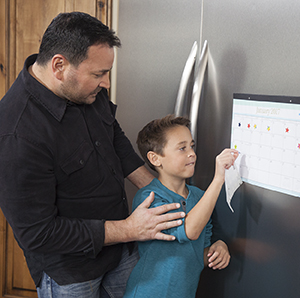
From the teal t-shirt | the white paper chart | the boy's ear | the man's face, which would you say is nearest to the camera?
the white paper chart

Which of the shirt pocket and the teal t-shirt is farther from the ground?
the shirt pocket

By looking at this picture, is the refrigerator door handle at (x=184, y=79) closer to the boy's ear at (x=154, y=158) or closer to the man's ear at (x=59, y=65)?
the boy's ear at (x=154, y=158)

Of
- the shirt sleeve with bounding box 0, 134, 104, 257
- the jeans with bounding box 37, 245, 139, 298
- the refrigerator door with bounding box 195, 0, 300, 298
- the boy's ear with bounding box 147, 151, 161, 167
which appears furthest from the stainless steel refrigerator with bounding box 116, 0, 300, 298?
the shirt sleeve with bounding box 0, 134, 104, 257

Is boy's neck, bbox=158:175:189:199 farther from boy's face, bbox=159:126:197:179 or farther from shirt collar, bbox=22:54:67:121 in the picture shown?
shirt collar, bbox=22:54:67:121

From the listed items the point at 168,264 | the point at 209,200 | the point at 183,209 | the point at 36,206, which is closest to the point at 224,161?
the point at 209,200

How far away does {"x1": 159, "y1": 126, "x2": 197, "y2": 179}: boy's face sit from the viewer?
112 cm

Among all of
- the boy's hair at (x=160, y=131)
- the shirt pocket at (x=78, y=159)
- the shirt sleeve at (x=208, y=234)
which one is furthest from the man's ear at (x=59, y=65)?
the shirt sleeve at (x=208, y=234)

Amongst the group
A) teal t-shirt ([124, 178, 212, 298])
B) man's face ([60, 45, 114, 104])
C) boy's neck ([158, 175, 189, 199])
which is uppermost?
man's face ([60, 45, 114, 104])

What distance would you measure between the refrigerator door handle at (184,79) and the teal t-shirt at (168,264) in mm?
264

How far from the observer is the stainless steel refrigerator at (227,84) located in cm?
88

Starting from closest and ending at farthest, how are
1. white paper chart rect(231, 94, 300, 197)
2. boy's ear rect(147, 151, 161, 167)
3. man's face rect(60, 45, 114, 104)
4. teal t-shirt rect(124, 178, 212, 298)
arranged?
white paper chart rect(231, 94, 300, 197), man's face rect(60, 45, 114, 104), teal t-shirt rect(124, 178, 212, 298), boy's ear rect(147, 151, 161, 167)

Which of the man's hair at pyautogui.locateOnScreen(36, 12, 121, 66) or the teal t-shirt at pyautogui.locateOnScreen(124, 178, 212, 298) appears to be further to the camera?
the teal t-shirt at pyautogui.locateOnScreen(124, 178, 212, 298)

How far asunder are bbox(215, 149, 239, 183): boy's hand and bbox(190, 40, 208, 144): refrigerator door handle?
0.16 meters

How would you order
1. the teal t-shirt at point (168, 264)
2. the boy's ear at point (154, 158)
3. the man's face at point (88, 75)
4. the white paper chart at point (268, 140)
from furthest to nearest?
the boy's ear at point (154, 158)
the teal t-shirt at point (168, 264)
the man's face at point (88, 75)
the white paper chart at point (268, 140)
